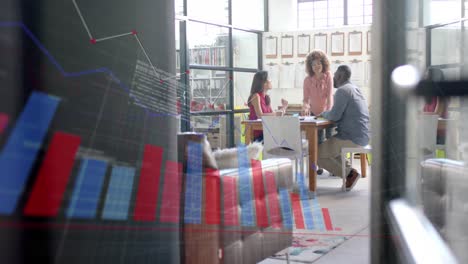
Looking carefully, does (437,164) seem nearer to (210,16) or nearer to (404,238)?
(404,238)

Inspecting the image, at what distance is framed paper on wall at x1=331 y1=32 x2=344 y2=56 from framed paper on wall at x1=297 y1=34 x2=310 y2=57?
0.23m

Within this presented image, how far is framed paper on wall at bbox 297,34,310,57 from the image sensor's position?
4.92m

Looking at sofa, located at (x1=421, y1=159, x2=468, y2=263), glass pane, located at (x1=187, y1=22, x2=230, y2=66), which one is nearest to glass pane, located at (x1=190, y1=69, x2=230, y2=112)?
glass pane, located at (x1=187, y1=22, x2=230, y2=66)

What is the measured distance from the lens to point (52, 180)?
0.47m

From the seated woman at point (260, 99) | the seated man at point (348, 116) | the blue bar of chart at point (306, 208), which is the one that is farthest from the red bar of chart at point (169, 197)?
the seated woman at point (260, 99)

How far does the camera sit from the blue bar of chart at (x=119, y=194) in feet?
1.86

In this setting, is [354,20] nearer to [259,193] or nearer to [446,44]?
[259,193]

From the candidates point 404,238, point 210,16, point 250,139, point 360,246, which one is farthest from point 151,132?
point 210,16

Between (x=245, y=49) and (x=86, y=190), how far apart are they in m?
4.26

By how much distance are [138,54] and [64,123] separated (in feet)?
0.49

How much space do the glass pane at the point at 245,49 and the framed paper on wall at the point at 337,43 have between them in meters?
0.70

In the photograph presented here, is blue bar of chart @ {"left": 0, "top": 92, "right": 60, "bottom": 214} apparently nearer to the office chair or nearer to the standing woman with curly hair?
the office chair

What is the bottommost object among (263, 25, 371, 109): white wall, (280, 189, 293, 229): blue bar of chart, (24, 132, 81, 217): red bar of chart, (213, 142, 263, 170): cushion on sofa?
(280, 189, 293, 229): blue bar of chart
